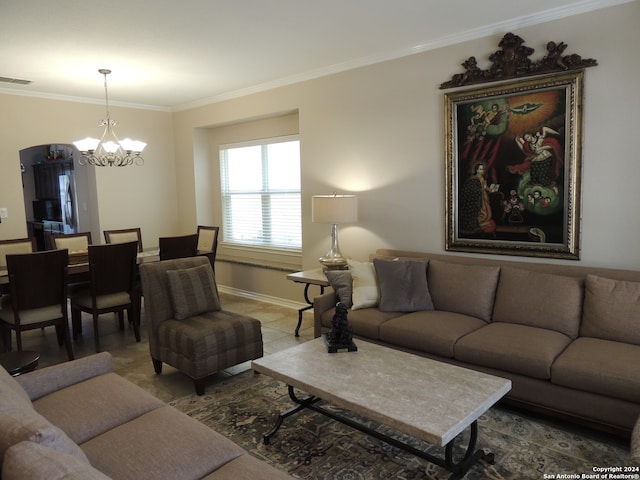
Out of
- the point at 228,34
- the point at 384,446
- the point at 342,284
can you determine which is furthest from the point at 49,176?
→ the point at 384,446

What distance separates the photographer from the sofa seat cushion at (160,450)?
163 cm

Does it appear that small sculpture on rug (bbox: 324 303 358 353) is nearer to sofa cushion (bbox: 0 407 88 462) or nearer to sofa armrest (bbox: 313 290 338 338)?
sofa armrest (bbox: 313 290 338 338)

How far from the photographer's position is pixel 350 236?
4.68 m

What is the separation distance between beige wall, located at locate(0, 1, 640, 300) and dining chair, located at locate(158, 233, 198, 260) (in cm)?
111

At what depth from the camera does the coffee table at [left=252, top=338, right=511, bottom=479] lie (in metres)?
1.96

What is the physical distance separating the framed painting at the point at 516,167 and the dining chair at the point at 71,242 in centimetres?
398

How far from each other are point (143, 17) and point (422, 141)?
7.93ft

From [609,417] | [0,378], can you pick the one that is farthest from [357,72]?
[0,378]

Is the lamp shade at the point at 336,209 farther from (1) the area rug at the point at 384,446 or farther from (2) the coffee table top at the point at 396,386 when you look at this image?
(1) the area rug at the point at 384,446

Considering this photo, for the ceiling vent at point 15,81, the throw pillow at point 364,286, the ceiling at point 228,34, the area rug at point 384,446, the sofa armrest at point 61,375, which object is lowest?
the area rug at point 384,446

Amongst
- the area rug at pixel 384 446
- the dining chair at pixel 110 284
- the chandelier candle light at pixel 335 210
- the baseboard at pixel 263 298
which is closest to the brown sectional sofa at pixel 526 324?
the area rug at pixel 384 446

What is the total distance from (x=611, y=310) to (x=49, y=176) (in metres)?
9.34

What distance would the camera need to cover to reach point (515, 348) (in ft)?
9.02

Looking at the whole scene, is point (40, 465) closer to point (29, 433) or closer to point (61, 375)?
point (29, 433)
